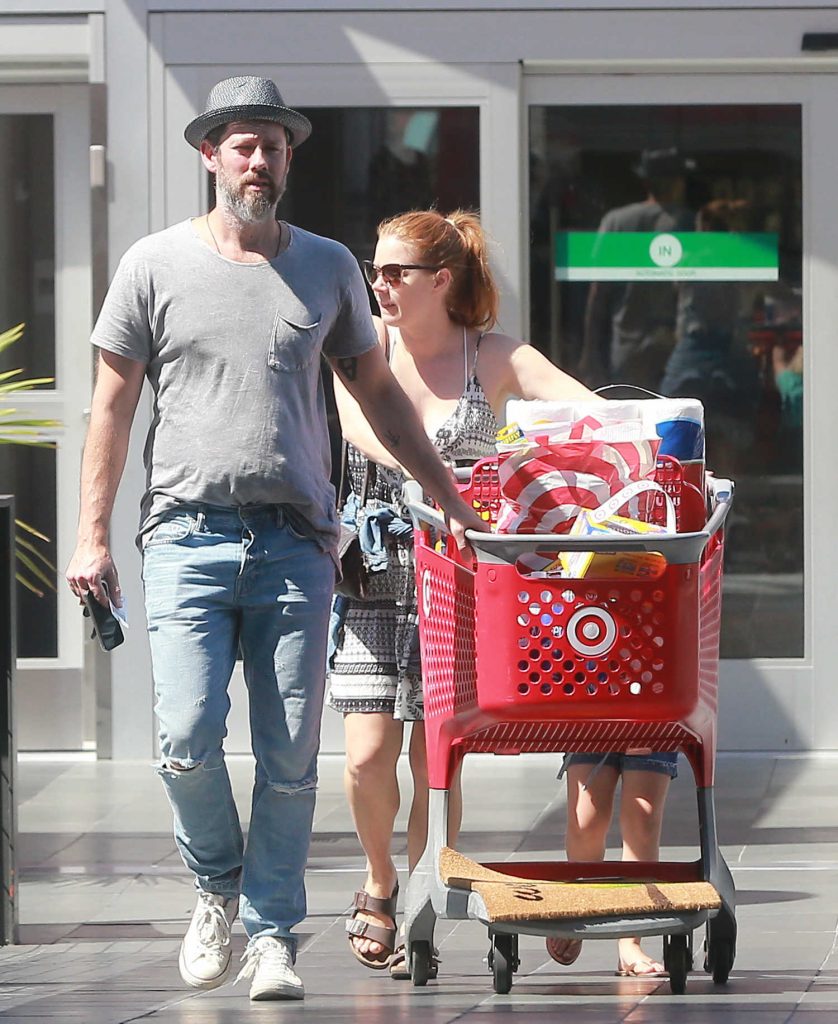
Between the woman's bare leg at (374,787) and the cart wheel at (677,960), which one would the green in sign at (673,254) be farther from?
the cart wheel at (677,960)

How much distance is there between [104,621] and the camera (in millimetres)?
4508

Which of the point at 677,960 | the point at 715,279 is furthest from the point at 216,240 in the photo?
the point at 715,279

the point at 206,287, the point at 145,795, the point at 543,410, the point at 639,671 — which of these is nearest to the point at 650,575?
the point at 639,671

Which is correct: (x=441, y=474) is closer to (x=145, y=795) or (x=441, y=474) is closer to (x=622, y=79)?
(x=145, y=795)

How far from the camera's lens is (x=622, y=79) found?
8500 millimetres

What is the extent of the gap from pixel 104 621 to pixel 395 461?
100 cm

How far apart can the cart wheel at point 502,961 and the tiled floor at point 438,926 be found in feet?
0.17

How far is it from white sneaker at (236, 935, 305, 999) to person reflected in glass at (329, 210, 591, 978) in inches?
19.7

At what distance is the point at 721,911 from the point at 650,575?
82 centimetres

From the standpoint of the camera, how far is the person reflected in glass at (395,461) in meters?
5.24

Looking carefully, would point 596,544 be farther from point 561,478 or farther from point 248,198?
point 248,198

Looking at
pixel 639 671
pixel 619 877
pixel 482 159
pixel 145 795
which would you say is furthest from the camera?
pixel 482 159

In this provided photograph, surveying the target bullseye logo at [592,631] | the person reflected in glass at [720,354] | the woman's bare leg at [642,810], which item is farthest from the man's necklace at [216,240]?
the person reflected in glass at [720,354]

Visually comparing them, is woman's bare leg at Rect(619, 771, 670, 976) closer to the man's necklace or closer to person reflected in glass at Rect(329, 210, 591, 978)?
person reflected in glass at Rect(329, 210, 591, 978)
